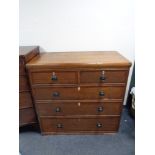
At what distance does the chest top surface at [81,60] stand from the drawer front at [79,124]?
1.91 feet

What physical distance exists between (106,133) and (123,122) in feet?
1.12

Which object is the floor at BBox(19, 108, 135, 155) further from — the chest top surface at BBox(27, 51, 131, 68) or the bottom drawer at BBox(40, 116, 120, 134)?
the chest top surface at BBox(27, 51, 131, 68)

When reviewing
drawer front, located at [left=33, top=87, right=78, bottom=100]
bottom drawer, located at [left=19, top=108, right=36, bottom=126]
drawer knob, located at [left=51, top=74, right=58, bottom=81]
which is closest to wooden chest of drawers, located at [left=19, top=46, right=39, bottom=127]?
bottom drawer, located at [left=19, top=108, right=36, bottom=126]

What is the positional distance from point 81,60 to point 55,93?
1.36ft

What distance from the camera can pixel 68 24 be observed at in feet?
8.24

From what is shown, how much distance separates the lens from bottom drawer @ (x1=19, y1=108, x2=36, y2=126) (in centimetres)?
220

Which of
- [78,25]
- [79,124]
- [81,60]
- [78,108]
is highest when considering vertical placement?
[78,25]

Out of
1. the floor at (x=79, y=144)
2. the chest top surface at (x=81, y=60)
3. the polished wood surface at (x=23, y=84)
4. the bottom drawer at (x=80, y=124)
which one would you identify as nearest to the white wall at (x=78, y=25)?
the chest top surface at (x=81, y=60)

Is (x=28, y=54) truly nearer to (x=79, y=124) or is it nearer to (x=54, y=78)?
(x=54, y=78)

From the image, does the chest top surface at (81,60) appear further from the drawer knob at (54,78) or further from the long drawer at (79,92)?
the long drawer at (79,92)

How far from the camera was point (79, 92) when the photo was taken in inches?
82.0

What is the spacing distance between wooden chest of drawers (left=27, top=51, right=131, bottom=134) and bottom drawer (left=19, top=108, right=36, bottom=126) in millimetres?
92

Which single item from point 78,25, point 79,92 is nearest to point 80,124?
point 79,92
